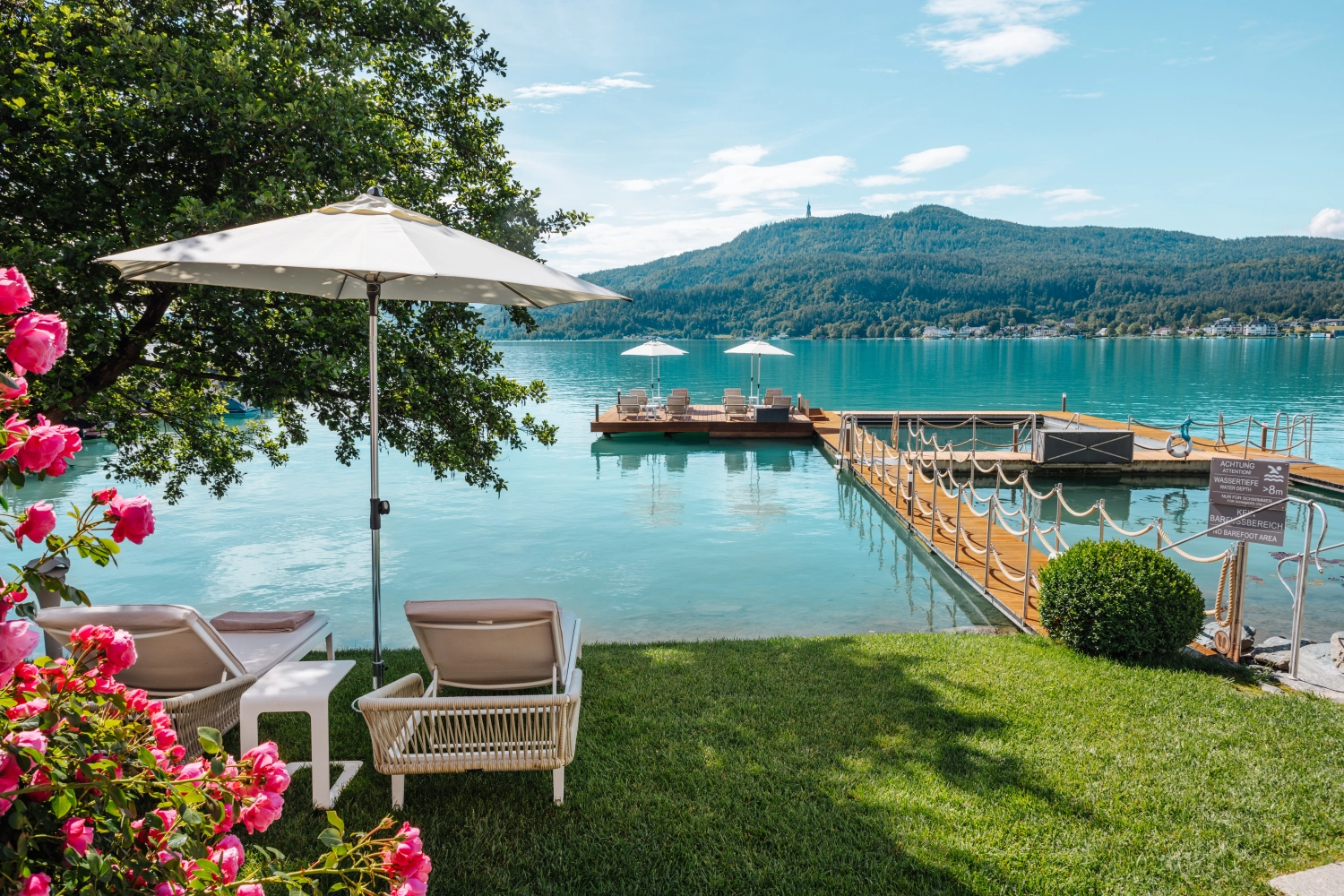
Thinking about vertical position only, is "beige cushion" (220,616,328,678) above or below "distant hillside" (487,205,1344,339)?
below

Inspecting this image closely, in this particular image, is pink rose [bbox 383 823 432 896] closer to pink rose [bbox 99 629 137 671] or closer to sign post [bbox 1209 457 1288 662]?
pink rose [bbox 99 629 137 671]

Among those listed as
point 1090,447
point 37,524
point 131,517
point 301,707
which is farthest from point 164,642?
point 1090,447

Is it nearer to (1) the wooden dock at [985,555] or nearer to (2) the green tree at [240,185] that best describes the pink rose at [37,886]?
(2) the green tree at [240,185]

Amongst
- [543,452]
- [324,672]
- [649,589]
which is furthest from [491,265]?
[543,452]

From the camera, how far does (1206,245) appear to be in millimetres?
184375

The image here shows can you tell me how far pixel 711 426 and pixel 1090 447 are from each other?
403 inches

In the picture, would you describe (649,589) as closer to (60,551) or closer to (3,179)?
(3,179)

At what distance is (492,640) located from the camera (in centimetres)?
416

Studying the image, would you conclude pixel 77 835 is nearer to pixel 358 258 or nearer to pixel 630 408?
pixel 358 258

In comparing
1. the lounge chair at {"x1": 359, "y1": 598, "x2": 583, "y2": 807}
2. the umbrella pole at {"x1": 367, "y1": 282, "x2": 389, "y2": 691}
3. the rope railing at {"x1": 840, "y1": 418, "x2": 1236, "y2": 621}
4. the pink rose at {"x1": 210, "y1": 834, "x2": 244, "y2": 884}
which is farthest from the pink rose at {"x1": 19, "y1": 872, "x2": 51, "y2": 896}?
the rope railing at {"x1": 840, "y1": 418, "x2": 1236, "y2": 621}

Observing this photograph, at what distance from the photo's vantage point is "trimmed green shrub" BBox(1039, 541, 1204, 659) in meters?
5.66

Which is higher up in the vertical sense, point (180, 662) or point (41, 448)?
point (41, 448)

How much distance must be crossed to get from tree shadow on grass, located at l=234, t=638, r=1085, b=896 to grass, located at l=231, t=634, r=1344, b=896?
0.01 metres

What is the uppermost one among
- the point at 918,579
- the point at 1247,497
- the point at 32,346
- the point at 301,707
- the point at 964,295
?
the point at 964,295
